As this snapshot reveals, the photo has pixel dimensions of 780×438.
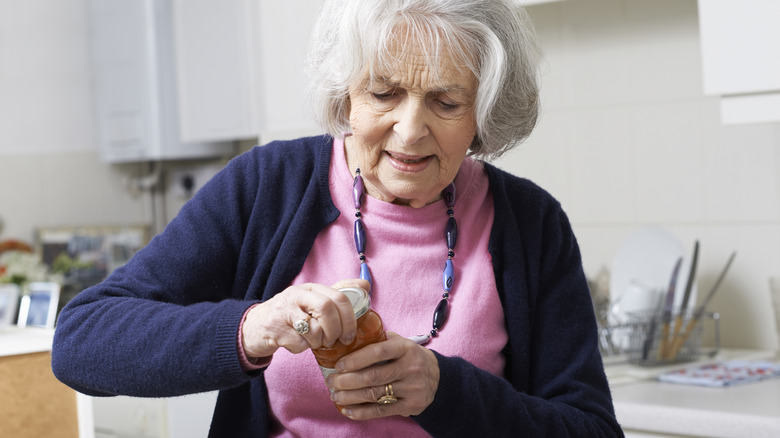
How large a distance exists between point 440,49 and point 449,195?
0.23 metres

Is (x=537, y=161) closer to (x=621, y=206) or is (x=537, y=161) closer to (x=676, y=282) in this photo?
(x=621, y=206)

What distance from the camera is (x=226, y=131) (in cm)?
289

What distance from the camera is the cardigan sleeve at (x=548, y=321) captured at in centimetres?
108

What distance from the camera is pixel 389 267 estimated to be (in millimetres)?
1094

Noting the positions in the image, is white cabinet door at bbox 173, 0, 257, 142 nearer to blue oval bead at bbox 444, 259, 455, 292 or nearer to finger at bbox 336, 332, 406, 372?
blue oval bead at bbox 444, 259, 455, 292

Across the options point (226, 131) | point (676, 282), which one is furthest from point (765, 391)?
point (226, 131)

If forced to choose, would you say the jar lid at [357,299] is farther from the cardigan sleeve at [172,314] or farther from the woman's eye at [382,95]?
the woman's eye at [382,95]

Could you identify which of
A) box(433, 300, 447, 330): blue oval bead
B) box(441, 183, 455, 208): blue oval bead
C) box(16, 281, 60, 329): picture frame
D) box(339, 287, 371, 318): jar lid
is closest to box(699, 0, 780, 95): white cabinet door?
box(441, 183, 455, 208): blue oval bead

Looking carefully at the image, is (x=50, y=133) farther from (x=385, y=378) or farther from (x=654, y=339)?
(x=385, y=378)

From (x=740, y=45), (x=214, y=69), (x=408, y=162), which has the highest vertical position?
(x=214, y=69)

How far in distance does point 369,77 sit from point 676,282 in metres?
1.16

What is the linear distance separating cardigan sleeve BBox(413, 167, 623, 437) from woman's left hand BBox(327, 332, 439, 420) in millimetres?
174

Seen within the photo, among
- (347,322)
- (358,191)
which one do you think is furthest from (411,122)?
(347,322)

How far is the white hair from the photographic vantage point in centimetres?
98
